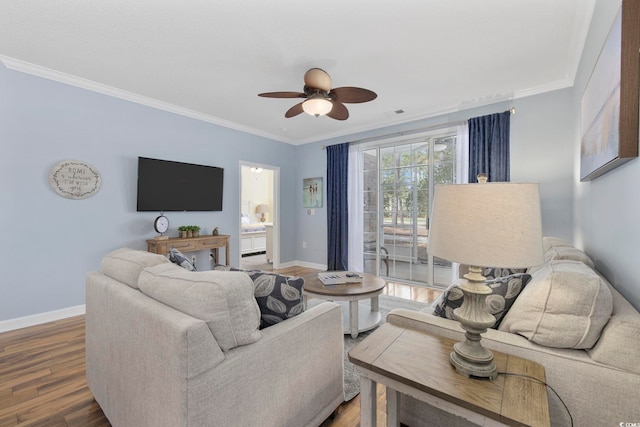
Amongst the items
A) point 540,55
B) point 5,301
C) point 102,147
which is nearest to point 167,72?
point 102,147

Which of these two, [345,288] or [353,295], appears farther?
[345,288]

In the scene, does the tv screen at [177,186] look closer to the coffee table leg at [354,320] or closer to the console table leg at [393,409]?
the coffee table leg at [354,320]

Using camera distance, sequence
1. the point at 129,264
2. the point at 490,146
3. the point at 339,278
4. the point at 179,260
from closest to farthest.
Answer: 1. the point at 129,264
2. the point at 179,260
3. the point at 339,278
4. the point at 490,146

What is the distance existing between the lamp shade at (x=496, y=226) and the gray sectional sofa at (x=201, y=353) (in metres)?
0.85

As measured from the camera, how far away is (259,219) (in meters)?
8.89

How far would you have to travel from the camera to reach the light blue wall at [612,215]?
1.15 metres

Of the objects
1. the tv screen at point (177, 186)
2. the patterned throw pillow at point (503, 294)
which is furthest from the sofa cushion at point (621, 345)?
the tv screen at point (177, 186)

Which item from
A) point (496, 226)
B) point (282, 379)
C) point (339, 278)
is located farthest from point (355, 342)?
point (496, 226)

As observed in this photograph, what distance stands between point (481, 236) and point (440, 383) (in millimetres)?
519

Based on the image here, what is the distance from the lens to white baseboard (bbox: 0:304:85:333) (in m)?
2.72

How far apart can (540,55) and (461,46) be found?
0.85m

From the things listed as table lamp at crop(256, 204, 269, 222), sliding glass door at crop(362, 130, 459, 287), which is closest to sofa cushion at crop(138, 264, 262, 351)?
sliding glass door at crop(362, 130, 459, 287)

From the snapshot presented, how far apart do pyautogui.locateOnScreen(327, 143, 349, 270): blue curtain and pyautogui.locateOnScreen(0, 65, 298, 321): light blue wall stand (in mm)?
2475

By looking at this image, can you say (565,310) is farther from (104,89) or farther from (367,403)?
(104,89)
